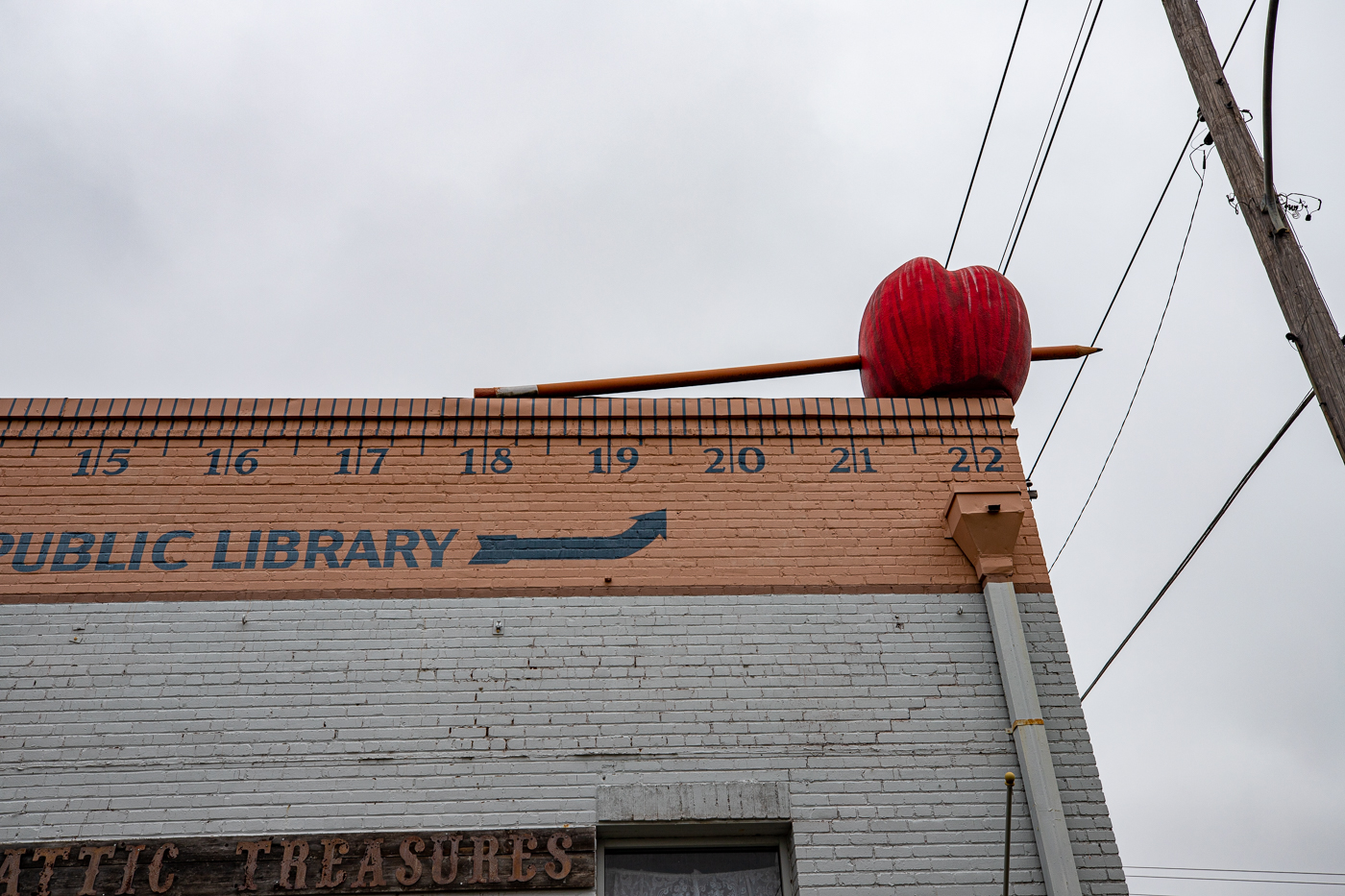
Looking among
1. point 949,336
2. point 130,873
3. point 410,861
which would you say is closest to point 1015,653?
point 949,336

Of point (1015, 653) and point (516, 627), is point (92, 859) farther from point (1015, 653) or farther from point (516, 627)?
point (1015, 653)

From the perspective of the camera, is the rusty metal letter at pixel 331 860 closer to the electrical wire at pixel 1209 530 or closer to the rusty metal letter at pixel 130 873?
the rusty metal letter at pixel 130 873

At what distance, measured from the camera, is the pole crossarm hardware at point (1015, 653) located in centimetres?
664

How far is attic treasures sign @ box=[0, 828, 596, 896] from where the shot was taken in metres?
6.44

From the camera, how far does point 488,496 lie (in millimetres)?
8086

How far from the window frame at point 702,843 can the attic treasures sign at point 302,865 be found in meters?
0.22

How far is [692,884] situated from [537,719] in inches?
54.0

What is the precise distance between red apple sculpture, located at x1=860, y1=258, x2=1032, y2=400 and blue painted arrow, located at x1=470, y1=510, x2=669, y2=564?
253 centimetres

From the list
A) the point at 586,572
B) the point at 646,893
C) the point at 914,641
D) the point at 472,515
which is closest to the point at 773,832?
the point at 646,893

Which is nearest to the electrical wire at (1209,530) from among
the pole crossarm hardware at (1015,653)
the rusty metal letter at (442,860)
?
the pole crossarm hardware at (1015,653)

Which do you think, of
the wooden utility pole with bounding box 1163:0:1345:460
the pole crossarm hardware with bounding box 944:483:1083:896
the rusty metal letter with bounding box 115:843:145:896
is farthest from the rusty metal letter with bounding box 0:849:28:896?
the wooden utility pole with bounding box 1163:0:1345:460

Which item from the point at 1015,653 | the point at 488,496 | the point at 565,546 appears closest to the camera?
the point at 1015,653

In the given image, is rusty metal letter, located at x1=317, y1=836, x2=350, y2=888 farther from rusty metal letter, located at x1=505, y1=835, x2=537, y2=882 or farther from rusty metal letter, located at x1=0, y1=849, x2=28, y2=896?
rusty metal letter, located at x1=0, y1=849, x2=28, y2=896

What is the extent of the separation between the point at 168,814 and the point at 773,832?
3633mm
